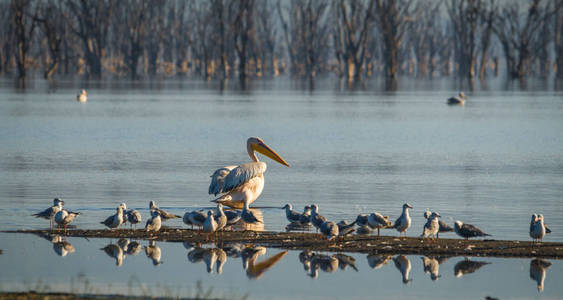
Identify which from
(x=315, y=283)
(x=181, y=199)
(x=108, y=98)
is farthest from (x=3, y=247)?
(x=108, y=98)

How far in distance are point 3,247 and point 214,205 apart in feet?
12.8

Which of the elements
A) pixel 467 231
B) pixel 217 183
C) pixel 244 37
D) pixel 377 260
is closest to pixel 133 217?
pixel 217 183

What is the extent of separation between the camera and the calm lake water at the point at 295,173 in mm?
8984

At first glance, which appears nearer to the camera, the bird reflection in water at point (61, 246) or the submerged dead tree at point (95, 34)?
the bird reflection in water at point (61, 246)

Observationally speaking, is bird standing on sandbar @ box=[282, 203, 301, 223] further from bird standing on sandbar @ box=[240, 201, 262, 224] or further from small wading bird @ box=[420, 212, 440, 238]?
small wading bird @ box=[420, 212, 440, 238]

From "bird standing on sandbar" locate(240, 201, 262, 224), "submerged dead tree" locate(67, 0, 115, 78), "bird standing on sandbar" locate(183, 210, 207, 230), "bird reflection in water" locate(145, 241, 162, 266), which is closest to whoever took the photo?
"bird reflection in water" locate(145, 241, 162, 266)

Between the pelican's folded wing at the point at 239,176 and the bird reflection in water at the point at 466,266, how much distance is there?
4.06 meters

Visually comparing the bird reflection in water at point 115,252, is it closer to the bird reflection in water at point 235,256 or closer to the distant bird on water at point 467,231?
the bird reflection in water at point 235,256

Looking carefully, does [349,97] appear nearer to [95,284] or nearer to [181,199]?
[181,199]

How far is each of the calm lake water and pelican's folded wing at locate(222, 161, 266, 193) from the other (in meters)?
0.48

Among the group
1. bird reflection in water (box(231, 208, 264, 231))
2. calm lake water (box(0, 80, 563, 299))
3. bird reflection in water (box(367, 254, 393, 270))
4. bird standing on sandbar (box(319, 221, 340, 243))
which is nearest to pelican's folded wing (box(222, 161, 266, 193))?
calm lake water (box(0, 80, 563, 299))

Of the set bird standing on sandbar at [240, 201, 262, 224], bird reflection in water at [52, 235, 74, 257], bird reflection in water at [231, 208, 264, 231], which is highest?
bird standing on sandbar at [240, 201, 262, 224]

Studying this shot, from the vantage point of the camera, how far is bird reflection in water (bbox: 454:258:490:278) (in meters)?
9.12

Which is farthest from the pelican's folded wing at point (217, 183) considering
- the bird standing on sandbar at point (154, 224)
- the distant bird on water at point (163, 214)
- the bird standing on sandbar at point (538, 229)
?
the bird standing on sandbar at point (538, 229)
